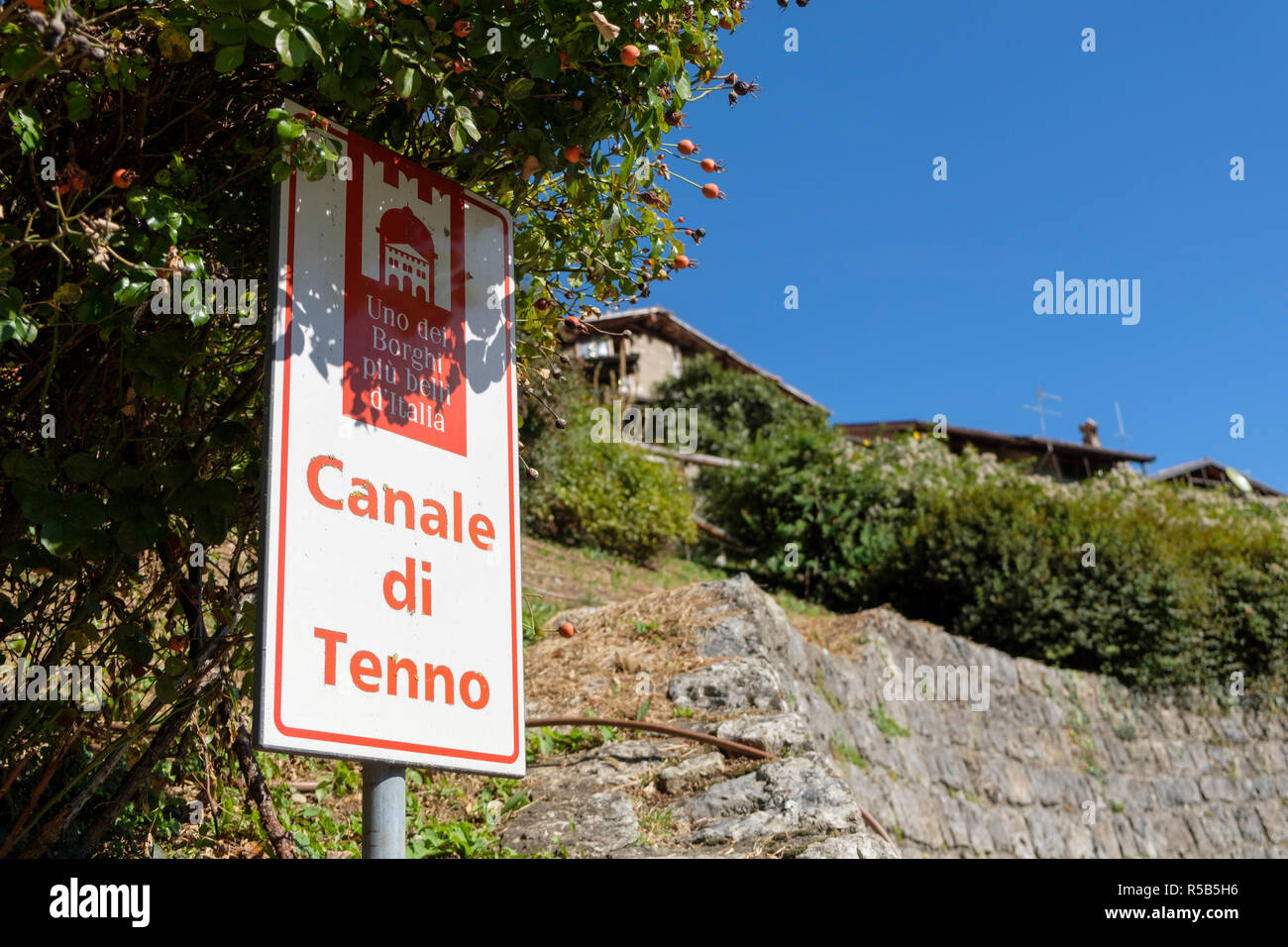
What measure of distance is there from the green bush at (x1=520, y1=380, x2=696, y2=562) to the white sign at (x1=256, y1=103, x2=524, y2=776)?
912 centimetres

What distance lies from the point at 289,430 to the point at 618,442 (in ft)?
35.4

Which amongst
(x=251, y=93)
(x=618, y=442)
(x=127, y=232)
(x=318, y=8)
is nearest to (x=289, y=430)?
(x=127, y=232)

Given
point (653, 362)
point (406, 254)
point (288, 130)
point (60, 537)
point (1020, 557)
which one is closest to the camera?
point (288, 130)

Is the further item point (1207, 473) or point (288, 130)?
point (1207, 473)

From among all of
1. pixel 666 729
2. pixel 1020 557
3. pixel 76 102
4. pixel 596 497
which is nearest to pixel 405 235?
pixel 76 102

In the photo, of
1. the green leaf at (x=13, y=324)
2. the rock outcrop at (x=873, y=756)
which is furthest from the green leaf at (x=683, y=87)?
the rock outcrop at (x=873, y=756)

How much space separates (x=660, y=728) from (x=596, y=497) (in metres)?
7.05

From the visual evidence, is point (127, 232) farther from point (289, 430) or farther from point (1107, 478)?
Result: point (1107, 478)

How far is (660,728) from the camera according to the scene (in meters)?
5.05

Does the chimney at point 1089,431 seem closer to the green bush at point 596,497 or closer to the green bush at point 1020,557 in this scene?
the green bush at point 1020,557

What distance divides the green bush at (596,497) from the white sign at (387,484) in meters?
9.12

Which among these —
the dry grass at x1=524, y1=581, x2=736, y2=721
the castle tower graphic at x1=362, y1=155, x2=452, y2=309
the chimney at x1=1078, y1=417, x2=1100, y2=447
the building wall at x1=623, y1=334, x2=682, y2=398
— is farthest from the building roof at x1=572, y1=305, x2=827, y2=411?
the castle tower graphic at x1=362, y1=155, x2=452, y2=309

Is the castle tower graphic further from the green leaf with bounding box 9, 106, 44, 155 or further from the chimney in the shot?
the chimney

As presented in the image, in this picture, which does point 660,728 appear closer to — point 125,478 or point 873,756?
point 125,478
